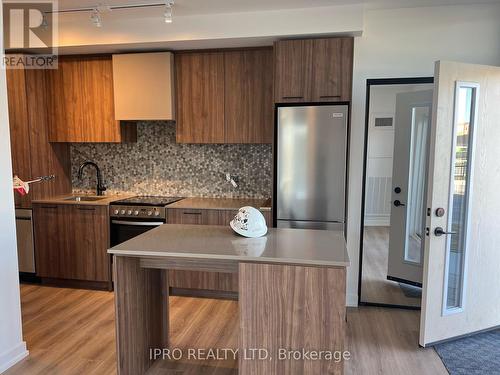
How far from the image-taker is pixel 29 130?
4.07 meters

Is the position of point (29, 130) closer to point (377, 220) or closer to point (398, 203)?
point (377, 220)

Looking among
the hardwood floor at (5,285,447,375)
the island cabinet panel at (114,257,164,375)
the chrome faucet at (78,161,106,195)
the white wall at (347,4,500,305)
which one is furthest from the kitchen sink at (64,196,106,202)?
the white wall at (347,4,500,305)

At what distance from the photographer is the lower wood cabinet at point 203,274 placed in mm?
3705

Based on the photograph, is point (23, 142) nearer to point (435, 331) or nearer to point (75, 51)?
point (75, 51)

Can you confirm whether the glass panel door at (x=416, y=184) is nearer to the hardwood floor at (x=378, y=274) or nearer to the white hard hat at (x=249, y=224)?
the hardwood floor at (x=378, y=274)

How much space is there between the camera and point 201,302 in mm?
3791

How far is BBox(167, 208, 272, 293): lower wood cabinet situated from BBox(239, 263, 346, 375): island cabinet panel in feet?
4.95

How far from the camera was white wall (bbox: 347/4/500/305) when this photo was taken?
3.31m

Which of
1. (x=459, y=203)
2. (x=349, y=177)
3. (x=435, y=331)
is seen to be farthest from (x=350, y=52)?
(x=435, y=331)

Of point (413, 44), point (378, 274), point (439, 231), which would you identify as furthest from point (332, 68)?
point (378, 274)

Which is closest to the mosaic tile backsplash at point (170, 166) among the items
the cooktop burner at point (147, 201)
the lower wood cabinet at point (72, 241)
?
the cooktop burner at point (147, 201)

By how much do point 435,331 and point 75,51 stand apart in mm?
4159

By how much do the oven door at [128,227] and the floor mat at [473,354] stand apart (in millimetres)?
2679

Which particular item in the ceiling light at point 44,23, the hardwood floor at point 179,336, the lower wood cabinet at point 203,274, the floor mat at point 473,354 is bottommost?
the hardwood floor at point 179,336
